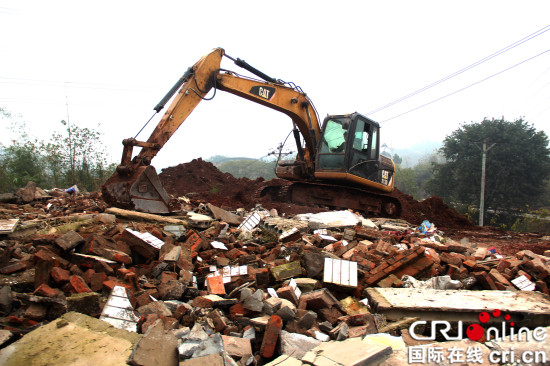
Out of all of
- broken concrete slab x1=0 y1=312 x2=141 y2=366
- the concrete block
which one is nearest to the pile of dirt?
the concrete block

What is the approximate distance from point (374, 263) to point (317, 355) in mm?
2045

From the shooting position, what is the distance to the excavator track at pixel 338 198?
31.5 feet

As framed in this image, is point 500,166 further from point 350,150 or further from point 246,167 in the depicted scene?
point 246,167

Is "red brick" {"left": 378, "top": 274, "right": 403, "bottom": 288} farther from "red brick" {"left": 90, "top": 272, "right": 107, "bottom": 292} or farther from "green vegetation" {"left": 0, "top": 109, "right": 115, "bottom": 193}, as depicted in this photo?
"green vegetation" {"left": 0, "top": 109, "right": 115, "bottom": 193}

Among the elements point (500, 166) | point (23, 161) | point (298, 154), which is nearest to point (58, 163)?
point (23, 161)

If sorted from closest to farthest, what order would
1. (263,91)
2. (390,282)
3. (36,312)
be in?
1. (36,312)
2. (390,282)
3. (263,91)

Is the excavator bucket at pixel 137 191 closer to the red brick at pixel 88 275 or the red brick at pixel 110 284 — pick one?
the red brick at pixel 88 275

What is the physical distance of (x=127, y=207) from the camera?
17.2ft

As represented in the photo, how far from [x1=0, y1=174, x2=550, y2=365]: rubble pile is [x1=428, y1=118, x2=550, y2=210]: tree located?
826 inches

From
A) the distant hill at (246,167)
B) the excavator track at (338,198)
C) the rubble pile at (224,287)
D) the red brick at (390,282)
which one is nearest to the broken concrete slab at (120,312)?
the rubble pile at (224,287)

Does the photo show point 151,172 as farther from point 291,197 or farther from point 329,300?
point 291,197

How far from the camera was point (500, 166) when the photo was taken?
22.3 metres

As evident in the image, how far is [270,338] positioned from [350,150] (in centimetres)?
703

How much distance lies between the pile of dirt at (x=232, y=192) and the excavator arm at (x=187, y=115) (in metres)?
2.86
